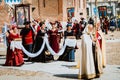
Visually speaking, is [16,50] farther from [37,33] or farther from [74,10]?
[74,10]

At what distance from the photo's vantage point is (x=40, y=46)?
57.3 ft

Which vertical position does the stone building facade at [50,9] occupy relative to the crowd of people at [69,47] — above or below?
above

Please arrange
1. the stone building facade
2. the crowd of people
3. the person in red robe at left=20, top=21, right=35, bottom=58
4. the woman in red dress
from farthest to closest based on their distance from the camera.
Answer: the stone building facade, the person in red robe at left=20, top=21, right=35, bottom=58, the woman in red dress, the crowd of people

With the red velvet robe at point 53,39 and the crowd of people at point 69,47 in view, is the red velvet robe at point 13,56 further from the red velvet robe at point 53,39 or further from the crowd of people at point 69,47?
the red velvet robe at point 53,39

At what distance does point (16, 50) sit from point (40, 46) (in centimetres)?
142

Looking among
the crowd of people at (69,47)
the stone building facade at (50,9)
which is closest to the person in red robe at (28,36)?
the crowd of people at (69,47)

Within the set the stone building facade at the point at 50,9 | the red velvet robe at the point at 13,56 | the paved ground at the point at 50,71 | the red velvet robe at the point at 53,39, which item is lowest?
the paved ground at the point at 50,71

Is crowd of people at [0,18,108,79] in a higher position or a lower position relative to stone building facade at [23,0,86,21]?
lower

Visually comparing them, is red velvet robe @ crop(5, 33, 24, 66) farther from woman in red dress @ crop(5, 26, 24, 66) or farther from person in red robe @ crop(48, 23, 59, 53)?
person in red robe @ crop(48, 23, 59, 53)

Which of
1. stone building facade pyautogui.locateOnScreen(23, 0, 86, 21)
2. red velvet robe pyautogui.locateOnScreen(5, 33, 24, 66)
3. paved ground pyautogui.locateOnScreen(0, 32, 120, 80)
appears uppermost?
stone building facade pyautogui.locateOnScreen(23, 0, 86, 21)

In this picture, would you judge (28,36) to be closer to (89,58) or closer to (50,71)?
(50,71)

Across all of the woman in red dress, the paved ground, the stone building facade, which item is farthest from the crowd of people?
the stone building facade

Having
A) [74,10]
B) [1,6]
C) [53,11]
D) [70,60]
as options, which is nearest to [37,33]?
[70,60]

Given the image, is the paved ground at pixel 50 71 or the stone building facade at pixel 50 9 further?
the stone building facade at pixel 50 9
